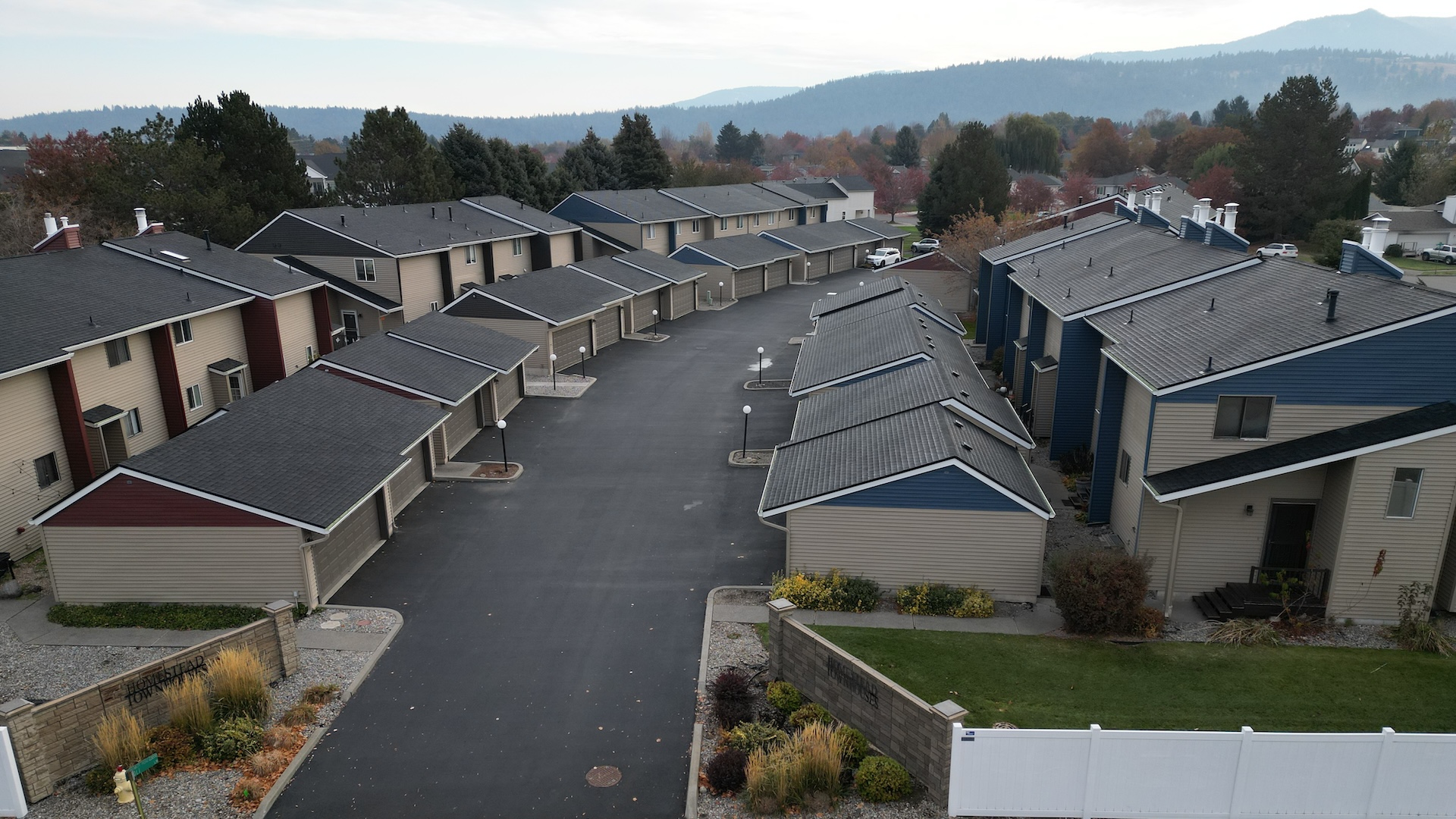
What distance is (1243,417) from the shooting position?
65.0ft

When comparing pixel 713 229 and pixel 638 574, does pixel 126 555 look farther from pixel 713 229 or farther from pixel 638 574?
pixel 713 229

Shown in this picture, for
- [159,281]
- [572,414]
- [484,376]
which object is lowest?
[572,414]

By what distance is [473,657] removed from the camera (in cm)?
1831

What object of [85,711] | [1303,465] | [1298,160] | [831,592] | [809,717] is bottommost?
[831,592]

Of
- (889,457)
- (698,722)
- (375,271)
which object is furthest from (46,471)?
(889,457)

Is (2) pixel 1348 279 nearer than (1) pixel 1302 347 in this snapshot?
No

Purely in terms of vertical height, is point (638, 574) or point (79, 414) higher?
point (79, 414)

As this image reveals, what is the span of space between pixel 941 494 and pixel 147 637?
18010 mm

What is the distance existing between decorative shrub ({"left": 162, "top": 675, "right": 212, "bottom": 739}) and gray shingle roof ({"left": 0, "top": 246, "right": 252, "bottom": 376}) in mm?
12902

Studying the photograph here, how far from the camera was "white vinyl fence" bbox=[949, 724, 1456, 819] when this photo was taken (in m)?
12.2

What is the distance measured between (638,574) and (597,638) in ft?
10.6

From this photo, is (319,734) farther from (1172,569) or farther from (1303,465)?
(1303,465)

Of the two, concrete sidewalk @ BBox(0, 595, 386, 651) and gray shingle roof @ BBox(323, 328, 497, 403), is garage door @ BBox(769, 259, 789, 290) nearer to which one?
gray shingle roof @ BBox(323, 328, 497, 403)

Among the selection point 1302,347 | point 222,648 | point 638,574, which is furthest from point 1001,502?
point 222,648
